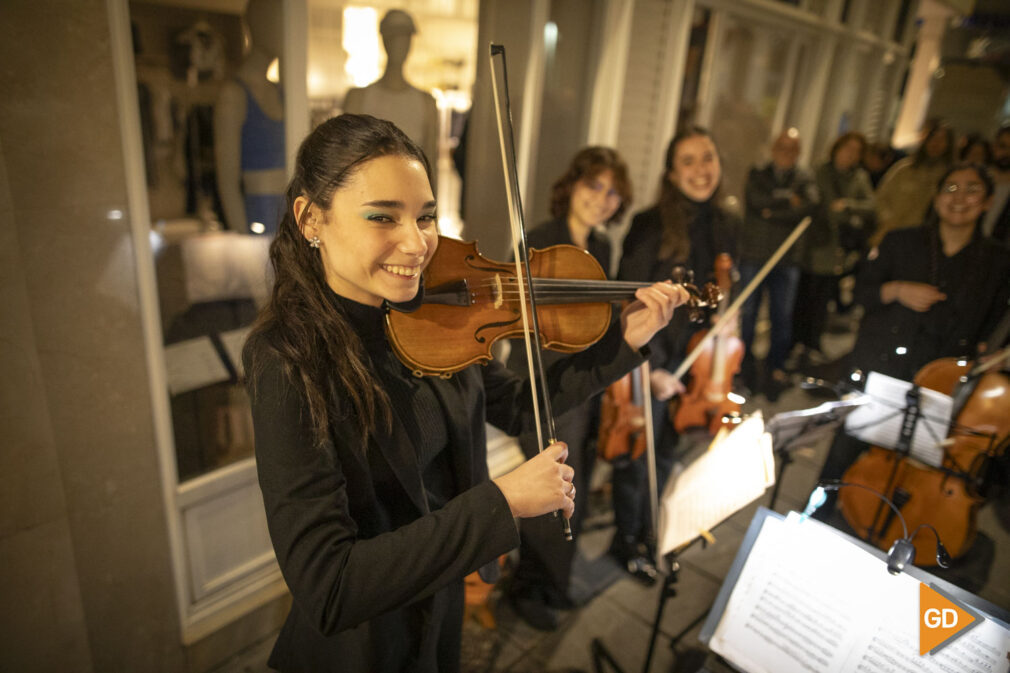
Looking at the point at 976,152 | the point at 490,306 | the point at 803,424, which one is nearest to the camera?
the point at 490,306

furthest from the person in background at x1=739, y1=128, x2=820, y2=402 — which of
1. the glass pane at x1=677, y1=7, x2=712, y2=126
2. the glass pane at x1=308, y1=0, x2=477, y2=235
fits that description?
the glass pane at x1=308, y1=0, x2=477, y2=235

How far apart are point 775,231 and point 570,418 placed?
281 cm

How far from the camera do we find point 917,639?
1038mm

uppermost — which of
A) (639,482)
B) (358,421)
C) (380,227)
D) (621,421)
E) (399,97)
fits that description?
(399,97)

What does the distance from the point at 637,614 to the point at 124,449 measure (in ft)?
6.95

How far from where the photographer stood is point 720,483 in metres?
1.46

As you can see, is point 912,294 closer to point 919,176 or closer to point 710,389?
point 710,389

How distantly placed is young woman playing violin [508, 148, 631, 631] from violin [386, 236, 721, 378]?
0.47 metres

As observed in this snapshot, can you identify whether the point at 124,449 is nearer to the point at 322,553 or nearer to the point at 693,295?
the point at 322,553

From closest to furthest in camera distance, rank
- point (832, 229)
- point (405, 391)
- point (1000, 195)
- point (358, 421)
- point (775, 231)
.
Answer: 1. point (358, 421)
2. point (405, 391)
3. point (1000, 195)
4. point (775, 231)
5. point (832, 229)

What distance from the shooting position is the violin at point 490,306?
113cm

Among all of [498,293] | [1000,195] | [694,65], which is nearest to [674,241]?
[498,293]

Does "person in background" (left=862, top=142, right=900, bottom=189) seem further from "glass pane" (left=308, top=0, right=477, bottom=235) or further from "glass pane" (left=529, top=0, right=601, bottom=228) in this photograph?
"glass pane" (left=308, top=0, right=477, bottom=235)

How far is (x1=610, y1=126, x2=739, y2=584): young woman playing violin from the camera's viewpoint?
1919 mm
